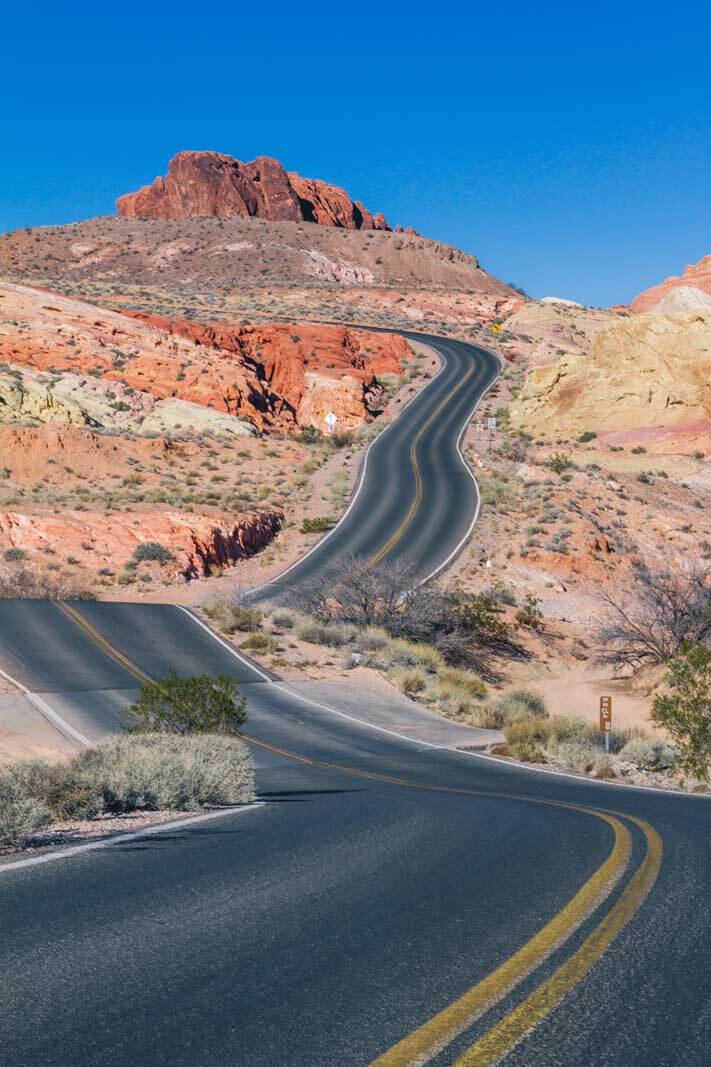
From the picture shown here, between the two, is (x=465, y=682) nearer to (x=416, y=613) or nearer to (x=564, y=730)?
(x=416, y=613)

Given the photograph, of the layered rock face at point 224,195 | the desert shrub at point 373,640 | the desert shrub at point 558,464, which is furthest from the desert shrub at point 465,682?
the layered rock face at point 224,195

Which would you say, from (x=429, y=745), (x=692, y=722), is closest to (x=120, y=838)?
(x=692, y=722)

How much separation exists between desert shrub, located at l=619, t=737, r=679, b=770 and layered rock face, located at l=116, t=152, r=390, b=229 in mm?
138734

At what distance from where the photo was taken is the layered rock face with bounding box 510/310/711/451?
58625 mm

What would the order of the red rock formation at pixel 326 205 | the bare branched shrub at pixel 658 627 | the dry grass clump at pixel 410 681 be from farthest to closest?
the red rock formation at pixel 326 205, the bare branched shrub at pixel 658 627, the dry grass clump at pixel 410 681

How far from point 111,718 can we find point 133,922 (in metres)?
15.3

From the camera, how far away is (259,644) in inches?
1161

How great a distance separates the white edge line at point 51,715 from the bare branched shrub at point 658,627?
18053 millimetres

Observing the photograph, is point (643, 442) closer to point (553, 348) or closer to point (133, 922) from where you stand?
point (553, 348)

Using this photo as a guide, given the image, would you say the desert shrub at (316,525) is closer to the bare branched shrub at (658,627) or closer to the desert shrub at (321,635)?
the desert shrub at (321,635)

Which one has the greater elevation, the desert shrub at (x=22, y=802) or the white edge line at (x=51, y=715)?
the desert shrub at (x=22, y=802)

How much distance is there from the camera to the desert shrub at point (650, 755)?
18.0 meters

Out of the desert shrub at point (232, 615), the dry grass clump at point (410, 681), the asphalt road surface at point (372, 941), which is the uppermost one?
the desert shrub at point (232, 615)

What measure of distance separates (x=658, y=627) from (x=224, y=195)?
133182mm
